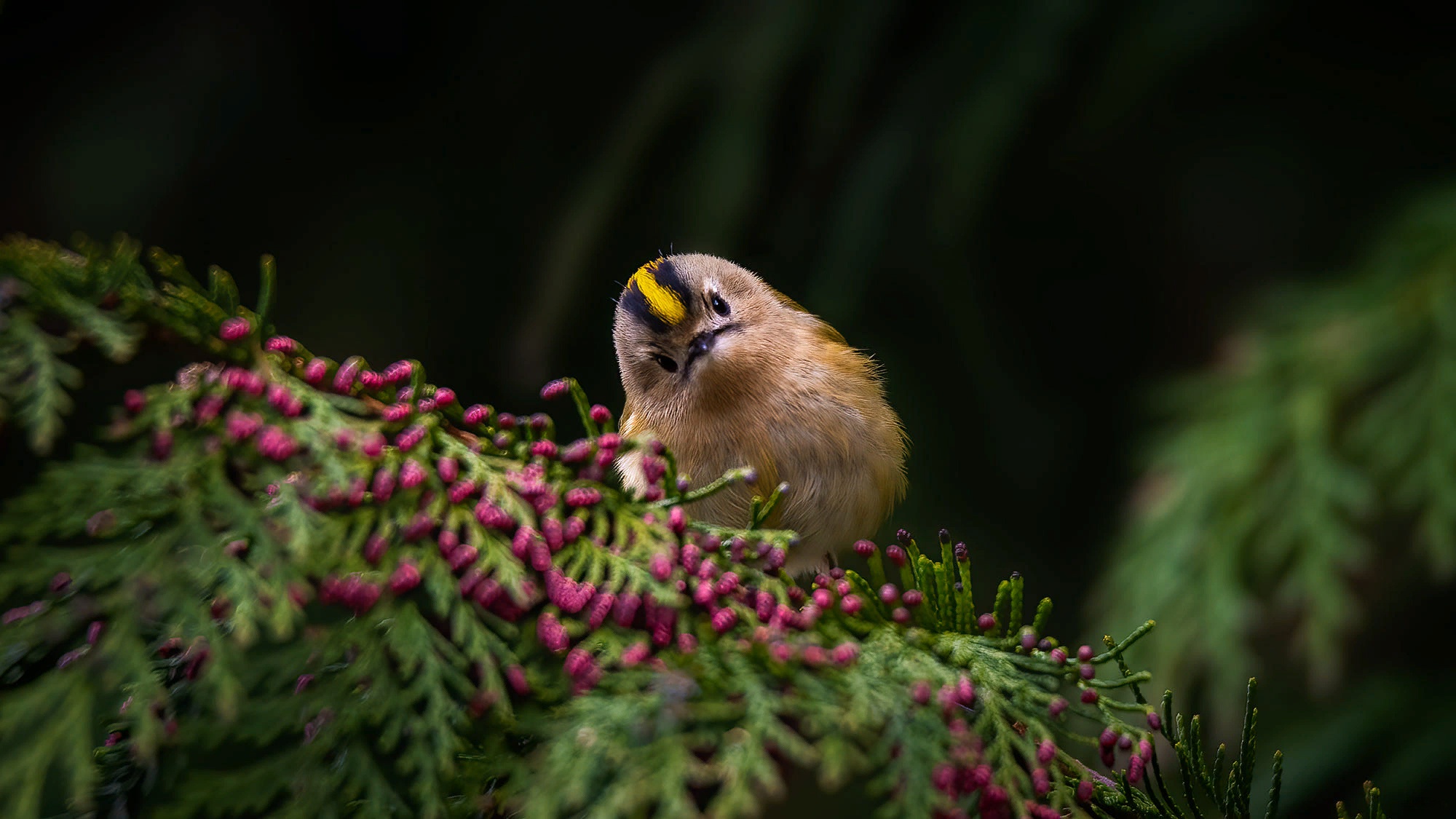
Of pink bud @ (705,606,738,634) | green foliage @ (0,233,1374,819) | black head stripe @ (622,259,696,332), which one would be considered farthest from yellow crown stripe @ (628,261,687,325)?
A: pink bud @ (705,606,738,634)

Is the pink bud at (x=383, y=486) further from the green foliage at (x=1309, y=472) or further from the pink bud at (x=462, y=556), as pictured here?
the green foliage at (x=1309, y=472)

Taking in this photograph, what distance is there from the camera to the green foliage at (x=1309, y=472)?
1.16 m

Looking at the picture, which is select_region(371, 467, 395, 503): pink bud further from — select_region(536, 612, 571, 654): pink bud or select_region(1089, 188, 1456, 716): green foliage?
select_region(1089, 188, 1456, 716): green foliage

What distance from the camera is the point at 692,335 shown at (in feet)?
4.28

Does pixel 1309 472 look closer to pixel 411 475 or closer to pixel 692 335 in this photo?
pixel 692 335

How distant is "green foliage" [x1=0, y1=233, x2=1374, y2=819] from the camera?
454 mm

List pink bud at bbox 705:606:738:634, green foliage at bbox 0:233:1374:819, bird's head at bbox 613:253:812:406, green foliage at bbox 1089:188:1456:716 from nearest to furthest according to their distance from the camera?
green foliage at bbox 0:233:1374:819 < pink bud at bbox 705:606:738:634 < green foliage at bbox 1089:188:1456:716 < bird's head at bbox 613:253:812:406

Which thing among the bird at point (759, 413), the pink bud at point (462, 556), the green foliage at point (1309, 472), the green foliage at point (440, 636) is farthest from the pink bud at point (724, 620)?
the green foliage at point (1309, 472)

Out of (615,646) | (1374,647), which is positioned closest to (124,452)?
(615,646)

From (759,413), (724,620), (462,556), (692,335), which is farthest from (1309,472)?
(462,556)

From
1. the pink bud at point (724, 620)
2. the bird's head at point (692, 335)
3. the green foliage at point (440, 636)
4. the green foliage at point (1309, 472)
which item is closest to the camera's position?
the green foliage at point (440, 636)

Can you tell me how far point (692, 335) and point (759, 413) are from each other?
0.49 ft

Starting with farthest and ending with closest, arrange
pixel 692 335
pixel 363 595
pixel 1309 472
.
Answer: pixel 692 335 < pixel 1309 472 < pixel 363 595

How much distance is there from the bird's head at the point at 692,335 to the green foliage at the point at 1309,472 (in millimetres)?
548
